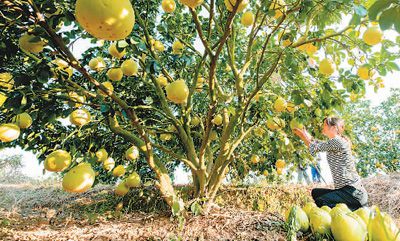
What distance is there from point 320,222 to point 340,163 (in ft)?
7.12

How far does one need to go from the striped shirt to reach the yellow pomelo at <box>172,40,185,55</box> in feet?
6.38

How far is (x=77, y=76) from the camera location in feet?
9.86

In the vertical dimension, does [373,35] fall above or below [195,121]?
below

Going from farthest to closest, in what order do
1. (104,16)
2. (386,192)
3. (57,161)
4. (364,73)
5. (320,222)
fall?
1. (386,192)
2. (364,73)
3. (57,161)
4. (320,222)
5. (104,16)

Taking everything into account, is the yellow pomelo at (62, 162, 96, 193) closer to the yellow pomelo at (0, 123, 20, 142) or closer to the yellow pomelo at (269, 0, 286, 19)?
the yellow pomelo at (0, 123, 20, 142)

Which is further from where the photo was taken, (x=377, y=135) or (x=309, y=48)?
(x=377, y=135)

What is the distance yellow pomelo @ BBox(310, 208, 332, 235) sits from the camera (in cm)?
135

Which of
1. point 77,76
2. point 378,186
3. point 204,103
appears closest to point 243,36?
point 204,103

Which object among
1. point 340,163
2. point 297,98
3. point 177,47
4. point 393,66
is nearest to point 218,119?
point 177,47

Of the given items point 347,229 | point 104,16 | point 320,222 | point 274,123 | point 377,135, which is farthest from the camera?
point 377,135

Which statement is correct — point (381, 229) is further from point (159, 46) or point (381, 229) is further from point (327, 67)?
point (159, 46)

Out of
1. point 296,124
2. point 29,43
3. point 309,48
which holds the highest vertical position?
point 309,48

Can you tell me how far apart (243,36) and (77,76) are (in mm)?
3023

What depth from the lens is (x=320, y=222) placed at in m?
1.36
